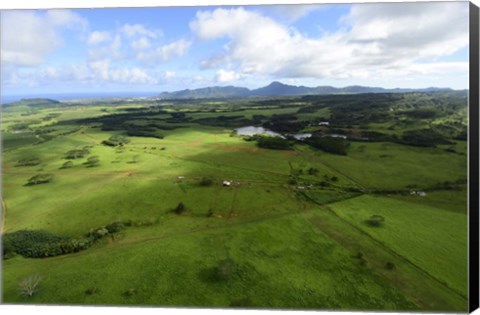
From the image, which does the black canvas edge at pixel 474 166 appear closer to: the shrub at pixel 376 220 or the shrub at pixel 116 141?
the shrub at pixel 376 220

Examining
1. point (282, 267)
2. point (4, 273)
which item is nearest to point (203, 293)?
point (282, 267)

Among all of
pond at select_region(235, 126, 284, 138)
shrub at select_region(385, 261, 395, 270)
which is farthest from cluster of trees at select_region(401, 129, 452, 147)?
shrub at select_region(385, 261, 395, 270)

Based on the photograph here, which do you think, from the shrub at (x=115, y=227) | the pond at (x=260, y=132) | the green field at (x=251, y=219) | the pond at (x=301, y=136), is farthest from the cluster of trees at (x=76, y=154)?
the pond at (x=301, y=136)

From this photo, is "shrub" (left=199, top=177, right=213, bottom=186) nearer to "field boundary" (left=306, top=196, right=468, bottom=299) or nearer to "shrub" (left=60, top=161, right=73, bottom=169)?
"field boundary" (left=306, top=196, right=468, bottom=299)

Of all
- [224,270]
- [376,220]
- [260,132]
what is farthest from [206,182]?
[260,132]

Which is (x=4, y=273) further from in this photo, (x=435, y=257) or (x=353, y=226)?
(x=435, y=257)
